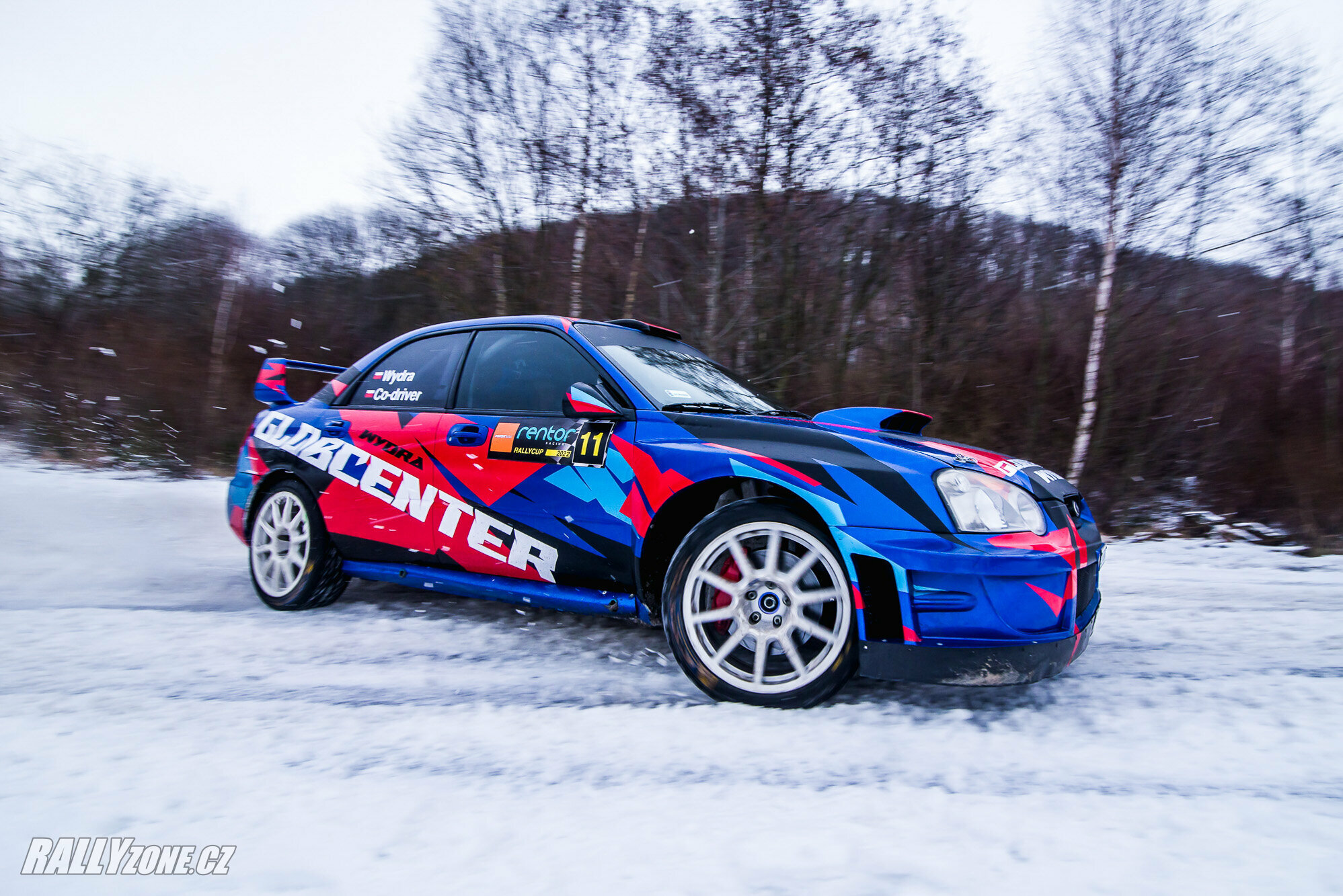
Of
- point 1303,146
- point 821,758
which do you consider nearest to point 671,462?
point 821,758

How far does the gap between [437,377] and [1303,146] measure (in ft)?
40.1

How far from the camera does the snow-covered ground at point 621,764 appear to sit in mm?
1638

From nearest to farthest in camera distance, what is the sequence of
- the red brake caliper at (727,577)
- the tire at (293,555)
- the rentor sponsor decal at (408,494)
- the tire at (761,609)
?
the tire at (761,609) < the red brake caliper at (727,577) < the rentor sponsor decal at (408,494) < the tire at (293,555)

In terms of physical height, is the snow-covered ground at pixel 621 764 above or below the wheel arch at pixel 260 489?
below

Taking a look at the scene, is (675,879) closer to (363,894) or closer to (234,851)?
(363,894)

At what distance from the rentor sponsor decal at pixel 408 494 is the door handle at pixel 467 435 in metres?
0.24

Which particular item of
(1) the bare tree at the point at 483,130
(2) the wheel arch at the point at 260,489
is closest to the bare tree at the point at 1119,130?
(1) the bare tree at the point at 483,130

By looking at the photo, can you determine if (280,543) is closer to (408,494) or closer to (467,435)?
(408,494)

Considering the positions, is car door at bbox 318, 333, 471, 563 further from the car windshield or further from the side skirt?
the car windshield

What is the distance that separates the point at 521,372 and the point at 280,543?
1.76 m

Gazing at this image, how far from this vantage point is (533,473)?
3.18m

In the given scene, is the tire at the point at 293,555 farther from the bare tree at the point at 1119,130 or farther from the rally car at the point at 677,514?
the bare tree at the point at 1119,130

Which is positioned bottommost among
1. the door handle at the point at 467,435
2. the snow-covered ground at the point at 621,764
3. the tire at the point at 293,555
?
the snow-covered ground at the point at 621,764

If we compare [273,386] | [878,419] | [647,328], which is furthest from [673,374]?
[273,386]
